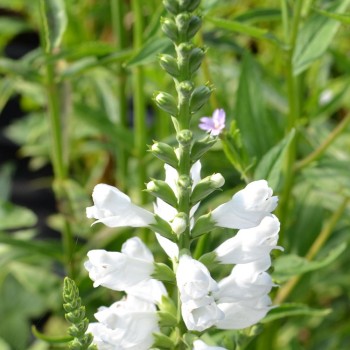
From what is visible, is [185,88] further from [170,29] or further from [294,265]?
[294,265]

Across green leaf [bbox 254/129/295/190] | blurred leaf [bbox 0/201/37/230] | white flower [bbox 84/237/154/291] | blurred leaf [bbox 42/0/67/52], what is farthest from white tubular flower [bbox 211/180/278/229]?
blurred leaf [bbox 0/201/37/230]

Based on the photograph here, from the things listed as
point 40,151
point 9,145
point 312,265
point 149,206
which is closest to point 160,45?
point 312,265

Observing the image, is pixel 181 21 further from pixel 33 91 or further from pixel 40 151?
pixel 40 151

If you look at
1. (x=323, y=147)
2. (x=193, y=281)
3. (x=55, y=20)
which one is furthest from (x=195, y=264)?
(x=55, y=20)

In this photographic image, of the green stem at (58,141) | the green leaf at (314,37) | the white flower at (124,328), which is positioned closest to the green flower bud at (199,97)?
the white flower at (124,328)

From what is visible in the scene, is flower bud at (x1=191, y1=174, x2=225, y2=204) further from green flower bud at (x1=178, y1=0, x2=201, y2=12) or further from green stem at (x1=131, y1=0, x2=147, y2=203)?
green stem at (x1=131, y1=0, x2=147, y2=203)

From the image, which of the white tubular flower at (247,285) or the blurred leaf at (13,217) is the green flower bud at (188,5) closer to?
the white tubular flower at (247,285)
